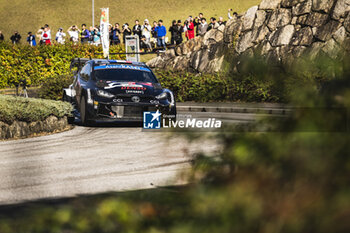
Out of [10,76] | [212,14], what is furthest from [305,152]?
[212,14]

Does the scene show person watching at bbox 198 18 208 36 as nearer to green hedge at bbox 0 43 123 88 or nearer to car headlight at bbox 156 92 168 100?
green hedge at bbox 0 43 123 88

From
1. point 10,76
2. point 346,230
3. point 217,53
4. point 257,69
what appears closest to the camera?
point 346,230

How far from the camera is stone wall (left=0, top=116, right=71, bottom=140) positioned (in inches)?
517

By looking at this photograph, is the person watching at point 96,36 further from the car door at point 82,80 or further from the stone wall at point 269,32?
the car door at point 82,80

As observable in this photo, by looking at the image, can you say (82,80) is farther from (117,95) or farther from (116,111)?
(116,111)

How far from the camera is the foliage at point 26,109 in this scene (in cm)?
1311

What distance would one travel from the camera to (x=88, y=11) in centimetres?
8438

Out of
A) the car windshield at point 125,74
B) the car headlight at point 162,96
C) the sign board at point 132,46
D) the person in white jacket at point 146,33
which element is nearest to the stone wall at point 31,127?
the car windshield at point 125,74

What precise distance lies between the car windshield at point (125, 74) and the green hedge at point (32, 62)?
1687 centimetres

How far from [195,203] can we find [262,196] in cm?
24

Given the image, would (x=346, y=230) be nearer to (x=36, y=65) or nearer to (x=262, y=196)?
(x=262, y=196)

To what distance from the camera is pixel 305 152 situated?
1.95 metres

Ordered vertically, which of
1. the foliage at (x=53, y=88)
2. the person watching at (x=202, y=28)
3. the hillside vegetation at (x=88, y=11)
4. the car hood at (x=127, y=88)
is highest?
the car hood at (x=127, y=88)

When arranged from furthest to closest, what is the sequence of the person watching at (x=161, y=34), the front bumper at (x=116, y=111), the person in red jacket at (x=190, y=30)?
the person watching at (x=161, y=34)
the person in red jacket at (x=190, y=30)
the front bumper at (x=116, y=111)
